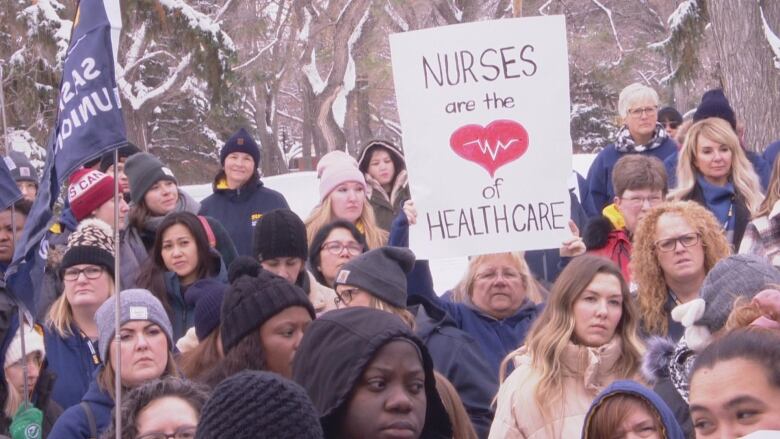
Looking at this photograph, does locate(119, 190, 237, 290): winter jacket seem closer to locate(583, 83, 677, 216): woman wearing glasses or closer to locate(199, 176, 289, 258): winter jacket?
locate(199, 176, 289, 258): winter jacket

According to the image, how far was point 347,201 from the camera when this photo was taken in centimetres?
763

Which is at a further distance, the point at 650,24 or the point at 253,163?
the point at 650,24

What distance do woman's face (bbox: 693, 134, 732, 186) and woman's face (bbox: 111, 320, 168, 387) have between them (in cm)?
340

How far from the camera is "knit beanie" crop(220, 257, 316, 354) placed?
15.3ft

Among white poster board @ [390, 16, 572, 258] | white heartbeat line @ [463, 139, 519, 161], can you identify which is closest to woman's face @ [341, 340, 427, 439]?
white poster board @ [390, 16, 572, 258]

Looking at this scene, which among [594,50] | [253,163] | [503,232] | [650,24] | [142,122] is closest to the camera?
[503,232]

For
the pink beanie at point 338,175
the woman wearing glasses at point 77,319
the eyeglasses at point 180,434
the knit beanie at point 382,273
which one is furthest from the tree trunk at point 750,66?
the eyeglasses at point 180,434

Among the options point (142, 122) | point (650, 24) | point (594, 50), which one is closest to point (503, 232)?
point (142, 122)

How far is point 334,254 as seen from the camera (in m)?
6.79

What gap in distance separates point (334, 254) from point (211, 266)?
2.18 ft

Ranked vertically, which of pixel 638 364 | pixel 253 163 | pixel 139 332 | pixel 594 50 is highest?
pixel 594 50

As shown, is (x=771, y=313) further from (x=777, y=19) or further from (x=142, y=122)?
(x=142, y=122)

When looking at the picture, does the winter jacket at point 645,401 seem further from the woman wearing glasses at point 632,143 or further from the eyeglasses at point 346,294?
the woman wearing glasses at point 632,143

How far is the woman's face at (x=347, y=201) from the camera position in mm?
7621
